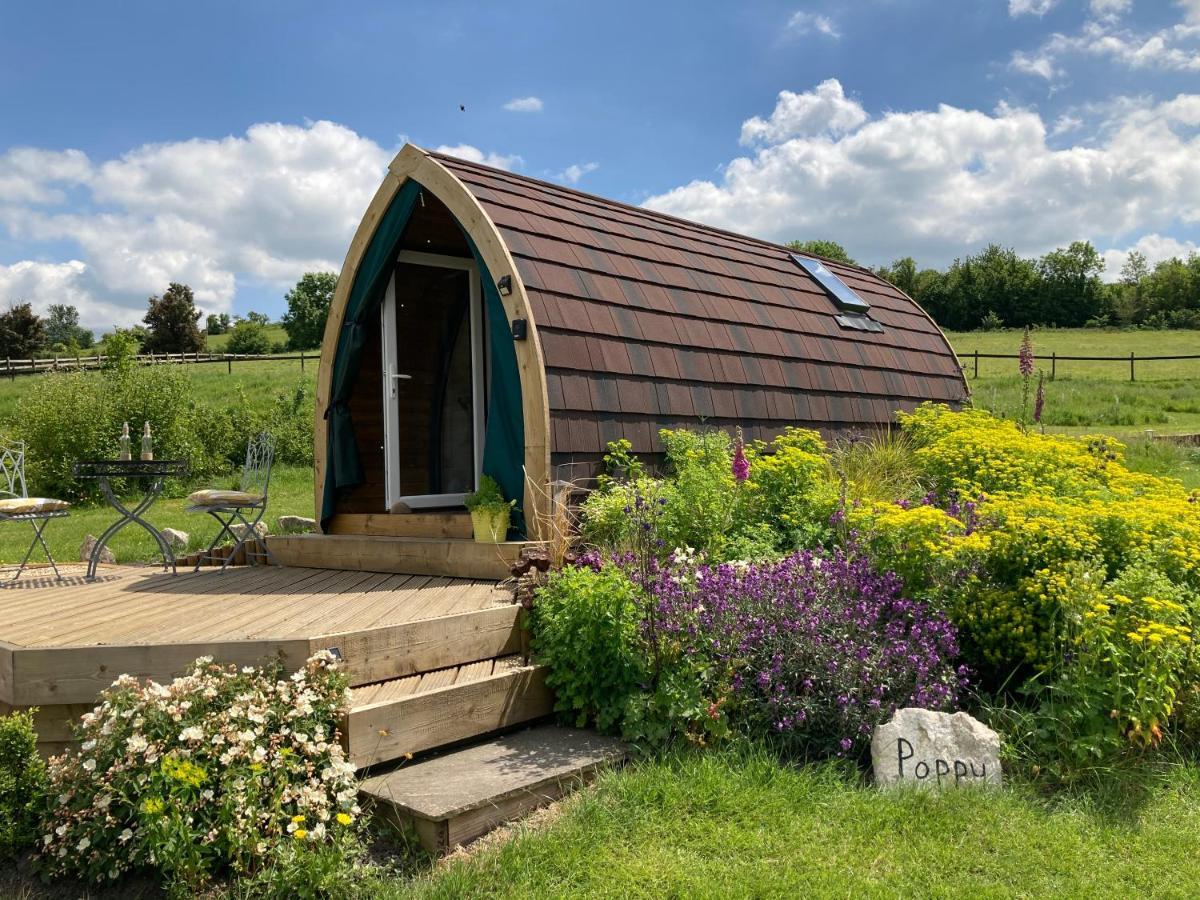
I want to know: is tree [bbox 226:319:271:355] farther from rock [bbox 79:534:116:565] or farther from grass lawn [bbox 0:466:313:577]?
rock [bbox 79:534:116:565]

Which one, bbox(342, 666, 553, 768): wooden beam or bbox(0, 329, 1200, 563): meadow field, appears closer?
bbox(342, 666, 553, 768): wooden beam

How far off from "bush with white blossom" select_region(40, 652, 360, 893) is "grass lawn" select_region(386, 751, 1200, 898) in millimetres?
384

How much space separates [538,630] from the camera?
159 inches

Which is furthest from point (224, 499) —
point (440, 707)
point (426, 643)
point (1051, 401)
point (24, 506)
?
point (1051, 401)

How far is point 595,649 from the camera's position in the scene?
Result: 3.75 meters

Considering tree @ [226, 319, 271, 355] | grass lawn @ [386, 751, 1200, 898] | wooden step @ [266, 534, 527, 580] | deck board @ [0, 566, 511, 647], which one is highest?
tree @ [226, 319, 271, 355]

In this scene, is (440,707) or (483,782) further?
(440,707)

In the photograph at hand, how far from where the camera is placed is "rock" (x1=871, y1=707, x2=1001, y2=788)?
3213 mm

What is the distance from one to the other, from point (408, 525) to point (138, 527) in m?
7.42

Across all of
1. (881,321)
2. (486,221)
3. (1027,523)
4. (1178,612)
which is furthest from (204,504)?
(881,321)

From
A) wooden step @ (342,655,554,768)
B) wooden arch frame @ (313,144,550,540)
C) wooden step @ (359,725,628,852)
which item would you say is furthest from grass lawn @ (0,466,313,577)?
wooden step @ (359,725,628,852)

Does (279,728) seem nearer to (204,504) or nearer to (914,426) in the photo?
(204,504)

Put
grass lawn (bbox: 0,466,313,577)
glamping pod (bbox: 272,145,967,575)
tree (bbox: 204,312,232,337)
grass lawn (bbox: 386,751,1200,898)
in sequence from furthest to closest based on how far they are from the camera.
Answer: tree (bbox: 204,312,232,337)
grass lawn (bbox: 0,466,313,577)
glamping pod (bbox: 272,145,967,575)
grass lawn (bbox: 386,751,1200,898)

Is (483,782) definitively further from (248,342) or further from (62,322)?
(62,322)
